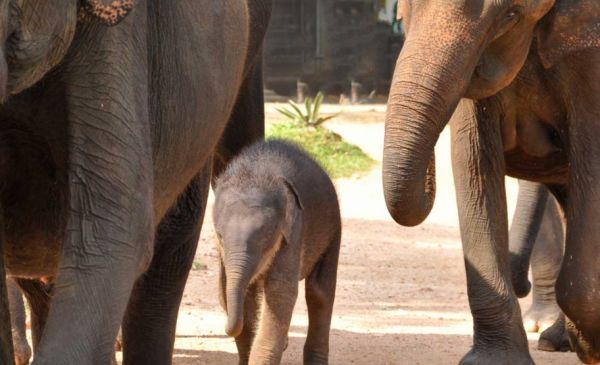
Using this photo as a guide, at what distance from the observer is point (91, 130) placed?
3629mm

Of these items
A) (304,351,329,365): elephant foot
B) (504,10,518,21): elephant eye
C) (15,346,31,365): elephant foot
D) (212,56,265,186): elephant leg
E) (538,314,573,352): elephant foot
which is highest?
(504,10,518,21): elephant eye

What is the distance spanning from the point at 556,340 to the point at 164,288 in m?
2.80

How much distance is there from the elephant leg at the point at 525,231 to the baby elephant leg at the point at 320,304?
3.05 ft

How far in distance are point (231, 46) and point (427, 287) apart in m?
5.35

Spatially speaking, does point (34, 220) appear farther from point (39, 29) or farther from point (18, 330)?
point (18, 330)

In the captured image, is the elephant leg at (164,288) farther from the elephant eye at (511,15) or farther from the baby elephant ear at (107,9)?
the baby elephant ear at (107,9)

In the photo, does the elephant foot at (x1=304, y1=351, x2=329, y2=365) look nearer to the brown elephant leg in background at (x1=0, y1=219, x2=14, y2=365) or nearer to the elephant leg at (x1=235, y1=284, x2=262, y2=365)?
the elephant leg at (x1=235, y1=284, x2=262, y2=365)

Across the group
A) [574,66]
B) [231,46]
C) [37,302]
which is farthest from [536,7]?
[37,302]

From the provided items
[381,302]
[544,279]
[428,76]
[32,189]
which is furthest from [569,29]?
[381,302]

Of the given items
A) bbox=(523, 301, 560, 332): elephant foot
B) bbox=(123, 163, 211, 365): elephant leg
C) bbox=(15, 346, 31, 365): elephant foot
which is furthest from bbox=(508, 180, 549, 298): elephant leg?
bbox=(123, 163, 211, 365): elephant leg

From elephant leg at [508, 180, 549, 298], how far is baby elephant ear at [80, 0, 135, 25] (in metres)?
4.24

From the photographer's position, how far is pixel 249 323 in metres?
6.55

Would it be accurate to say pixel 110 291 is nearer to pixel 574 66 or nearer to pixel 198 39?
pixel 198 39

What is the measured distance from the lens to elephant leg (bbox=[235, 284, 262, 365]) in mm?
6504
